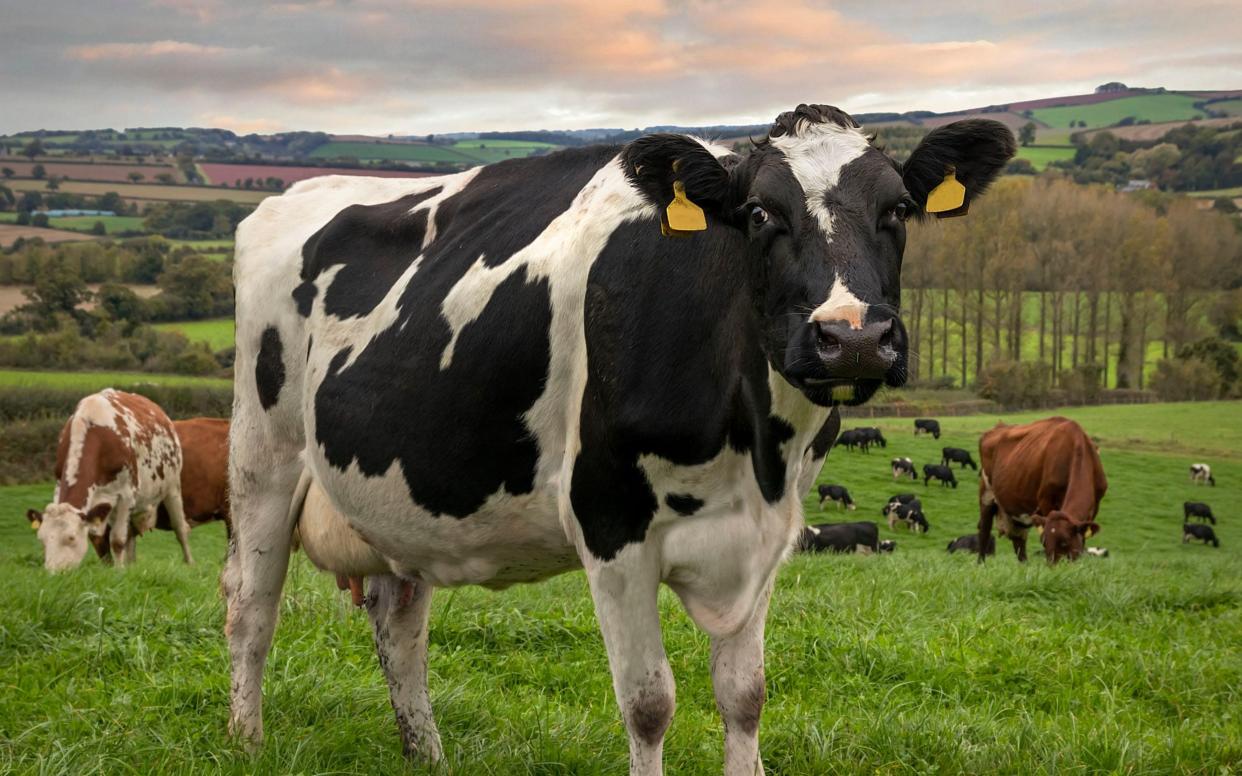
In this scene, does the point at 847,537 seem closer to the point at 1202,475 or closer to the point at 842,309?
the point at 842,309

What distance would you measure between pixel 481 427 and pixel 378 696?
2106 millimetres

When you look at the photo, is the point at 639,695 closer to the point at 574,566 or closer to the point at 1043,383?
the point at 574,566

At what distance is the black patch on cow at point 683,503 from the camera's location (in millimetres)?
3535

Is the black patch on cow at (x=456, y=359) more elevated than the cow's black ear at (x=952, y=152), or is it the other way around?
the cow's black ear at (x=952, y=152)

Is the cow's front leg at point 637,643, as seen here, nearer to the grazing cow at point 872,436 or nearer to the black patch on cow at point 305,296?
the black patch on cow at point 305,296

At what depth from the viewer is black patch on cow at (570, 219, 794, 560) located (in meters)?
3.45

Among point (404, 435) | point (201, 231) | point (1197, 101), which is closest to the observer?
point (404, 435)

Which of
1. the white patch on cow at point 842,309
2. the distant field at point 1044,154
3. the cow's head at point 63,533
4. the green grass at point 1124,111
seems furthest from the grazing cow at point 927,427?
the green grass at point 1124,111

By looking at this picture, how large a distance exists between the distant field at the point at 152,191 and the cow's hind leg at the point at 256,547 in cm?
8482

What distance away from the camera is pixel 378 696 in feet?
17.9

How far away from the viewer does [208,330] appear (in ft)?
198

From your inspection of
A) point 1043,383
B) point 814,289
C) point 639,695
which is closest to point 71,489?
point 639,695

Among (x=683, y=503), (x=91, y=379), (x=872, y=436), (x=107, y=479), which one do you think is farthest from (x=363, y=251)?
(x=91, y=379)

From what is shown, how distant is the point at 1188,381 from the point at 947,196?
59896 mm
